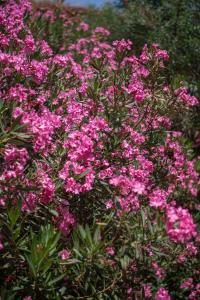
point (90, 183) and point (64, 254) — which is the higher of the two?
point (90, 183)

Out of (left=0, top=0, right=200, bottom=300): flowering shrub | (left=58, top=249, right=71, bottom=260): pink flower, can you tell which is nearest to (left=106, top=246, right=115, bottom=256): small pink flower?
(left=0, top=0, right=200, bottom=300): flowering shrub

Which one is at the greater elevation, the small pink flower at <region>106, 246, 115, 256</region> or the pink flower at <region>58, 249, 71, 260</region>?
the small pink flower at <region>106, 246, 115, 256</region>

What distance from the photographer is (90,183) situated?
313 centimetres

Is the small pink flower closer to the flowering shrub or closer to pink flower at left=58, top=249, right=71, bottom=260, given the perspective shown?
the flowering shrub

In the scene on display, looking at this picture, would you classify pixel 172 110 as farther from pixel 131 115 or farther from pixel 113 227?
pixel 113 227

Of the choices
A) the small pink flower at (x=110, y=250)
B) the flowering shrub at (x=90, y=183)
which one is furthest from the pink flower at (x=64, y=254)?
the small pink flower at (x=110, y=250)

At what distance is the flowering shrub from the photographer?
2.81 m

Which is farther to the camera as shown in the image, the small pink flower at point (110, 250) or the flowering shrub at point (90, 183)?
the small pink flower at point (110, 250)

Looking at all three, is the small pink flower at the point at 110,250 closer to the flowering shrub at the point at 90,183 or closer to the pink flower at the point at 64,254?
the flowering shrub at the point at 90,183

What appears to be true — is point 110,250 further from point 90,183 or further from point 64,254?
point 90,183

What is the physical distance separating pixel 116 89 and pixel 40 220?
1.38 meters

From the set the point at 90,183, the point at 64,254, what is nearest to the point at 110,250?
the point at 64,254

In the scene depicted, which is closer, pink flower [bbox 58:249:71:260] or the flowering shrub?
the flowering shrub

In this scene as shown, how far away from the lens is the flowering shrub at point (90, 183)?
111 inches
